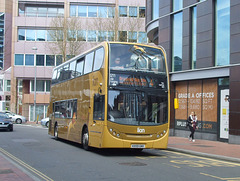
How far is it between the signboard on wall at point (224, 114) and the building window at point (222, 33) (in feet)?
5.75

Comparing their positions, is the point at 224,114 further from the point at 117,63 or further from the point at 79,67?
the point at 117,63

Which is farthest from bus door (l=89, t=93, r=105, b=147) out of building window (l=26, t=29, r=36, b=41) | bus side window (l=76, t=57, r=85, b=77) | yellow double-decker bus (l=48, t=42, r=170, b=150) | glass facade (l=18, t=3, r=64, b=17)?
glass facade (l=18, t=3, r=64, b=17)

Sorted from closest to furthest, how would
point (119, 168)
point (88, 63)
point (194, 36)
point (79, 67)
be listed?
point (119, 168)
point (88, 63)
point (79, 67)
point (194, 36)

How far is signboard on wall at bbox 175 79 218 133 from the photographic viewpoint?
66.3 ft

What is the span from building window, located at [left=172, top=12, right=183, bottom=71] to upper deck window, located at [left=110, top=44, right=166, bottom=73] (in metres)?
9.26

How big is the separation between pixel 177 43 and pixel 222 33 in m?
4.10

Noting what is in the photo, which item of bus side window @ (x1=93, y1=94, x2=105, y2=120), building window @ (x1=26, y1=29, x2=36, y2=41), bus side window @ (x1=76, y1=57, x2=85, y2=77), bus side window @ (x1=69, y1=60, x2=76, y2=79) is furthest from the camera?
building window @ (x1=26, y1=29, x2=36, y2=41)

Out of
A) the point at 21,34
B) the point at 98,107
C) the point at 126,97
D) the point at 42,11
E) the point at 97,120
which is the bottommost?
the point at 97,120

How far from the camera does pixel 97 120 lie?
13148mm

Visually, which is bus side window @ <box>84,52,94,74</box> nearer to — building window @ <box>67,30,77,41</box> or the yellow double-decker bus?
the yellow double-decker bus

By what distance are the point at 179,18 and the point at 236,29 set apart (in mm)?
5534

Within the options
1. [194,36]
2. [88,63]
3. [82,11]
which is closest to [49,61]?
[82,11]

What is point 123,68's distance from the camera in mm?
12867

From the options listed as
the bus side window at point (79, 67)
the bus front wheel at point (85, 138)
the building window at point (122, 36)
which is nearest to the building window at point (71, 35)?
the building window at point (122, 36)
